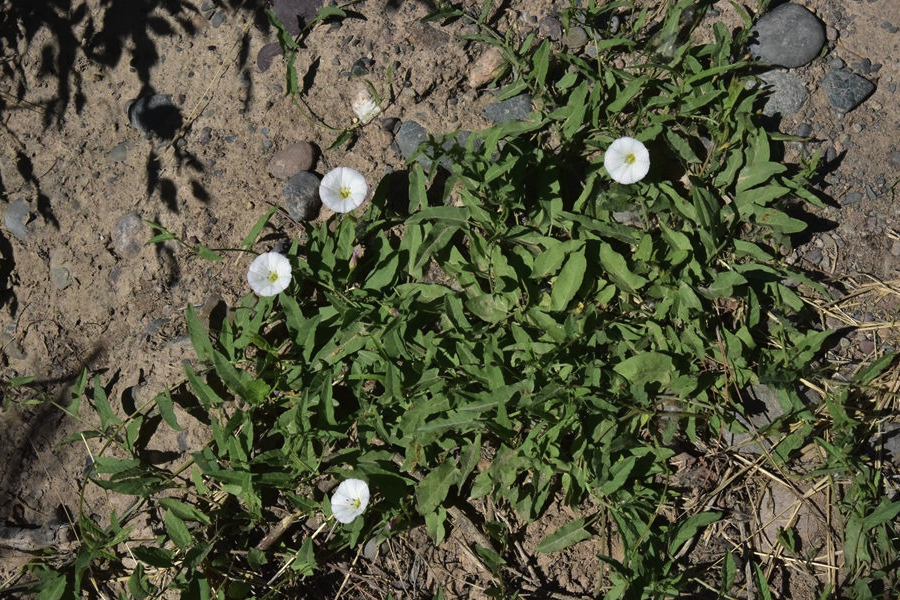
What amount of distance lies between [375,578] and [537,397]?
0.93 meters

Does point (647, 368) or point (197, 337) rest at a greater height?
point (197, 337)

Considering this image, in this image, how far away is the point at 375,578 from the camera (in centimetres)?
280

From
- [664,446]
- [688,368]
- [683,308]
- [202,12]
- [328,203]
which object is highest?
[202,12]

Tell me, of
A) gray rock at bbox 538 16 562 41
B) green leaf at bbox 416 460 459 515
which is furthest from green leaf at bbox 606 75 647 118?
green leaf at bbox 416 460 459 515

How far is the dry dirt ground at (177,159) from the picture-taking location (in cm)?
298

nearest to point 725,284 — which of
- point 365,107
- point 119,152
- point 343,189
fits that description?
point 343,189

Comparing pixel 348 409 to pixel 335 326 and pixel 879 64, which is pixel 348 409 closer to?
pixel 335 326

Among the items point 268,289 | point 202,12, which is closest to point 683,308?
point 268,289

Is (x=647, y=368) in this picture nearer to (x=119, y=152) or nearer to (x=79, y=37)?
(x=119, y=152)

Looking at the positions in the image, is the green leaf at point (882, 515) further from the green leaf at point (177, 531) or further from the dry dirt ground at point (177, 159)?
the green leaf at point (177, 531)

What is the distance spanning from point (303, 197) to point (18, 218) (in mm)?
1295

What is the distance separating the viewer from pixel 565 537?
269 cm

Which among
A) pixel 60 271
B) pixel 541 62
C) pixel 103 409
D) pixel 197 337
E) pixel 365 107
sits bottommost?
pixel 103 409

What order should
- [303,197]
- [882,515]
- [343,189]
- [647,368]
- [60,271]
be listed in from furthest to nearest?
1. [60,271]
2. [303,197]
3. [343,189]
4. [647,368]
5. [882,515]
